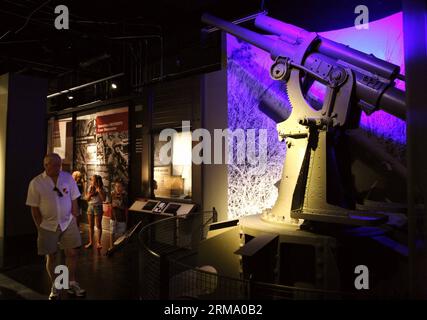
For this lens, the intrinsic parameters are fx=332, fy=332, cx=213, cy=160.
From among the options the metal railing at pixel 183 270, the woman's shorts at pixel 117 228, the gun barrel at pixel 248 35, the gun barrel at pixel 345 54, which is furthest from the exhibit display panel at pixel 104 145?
the gun barrel at pixel 345 54

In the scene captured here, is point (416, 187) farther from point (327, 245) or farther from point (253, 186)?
point (253, 186)

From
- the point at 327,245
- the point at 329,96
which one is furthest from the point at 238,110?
the point at 327,245

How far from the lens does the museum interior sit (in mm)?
3199

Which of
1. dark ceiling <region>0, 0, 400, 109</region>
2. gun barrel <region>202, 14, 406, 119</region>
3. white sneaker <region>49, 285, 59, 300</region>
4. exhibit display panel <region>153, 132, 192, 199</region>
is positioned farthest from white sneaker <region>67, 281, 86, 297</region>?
dark ceiling <region>0, 0, 400, 109</region>

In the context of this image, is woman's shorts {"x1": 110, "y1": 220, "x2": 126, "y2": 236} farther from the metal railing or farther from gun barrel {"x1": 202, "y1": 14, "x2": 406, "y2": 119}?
gun barrel {"x1": 202, "y1": 14, "x2": 406, "y2": 119}

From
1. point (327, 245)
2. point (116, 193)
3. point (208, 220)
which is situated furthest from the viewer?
point (116, 193)

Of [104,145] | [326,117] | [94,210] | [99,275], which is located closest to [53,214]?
[99,275]

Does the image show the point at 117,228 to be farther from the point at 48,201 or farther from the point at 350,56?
the point at 350,56

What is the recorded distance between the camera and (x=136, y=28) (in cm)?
723

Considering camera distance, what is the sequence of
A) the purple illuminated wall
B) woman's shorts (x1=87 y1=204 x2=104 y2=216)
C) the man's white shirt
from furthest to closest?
woman's shorts (x1=87 y1=204 x2=104 y2=216)
the purple illuminated wall
the man's white shirt

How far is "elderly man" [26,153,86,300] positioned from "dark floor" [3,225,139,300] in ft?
1.13

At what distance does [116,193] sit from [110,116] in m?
1.96

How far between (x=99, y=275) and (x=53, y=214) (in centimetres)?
142
